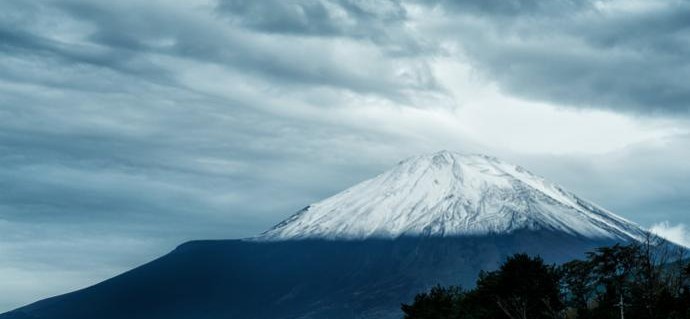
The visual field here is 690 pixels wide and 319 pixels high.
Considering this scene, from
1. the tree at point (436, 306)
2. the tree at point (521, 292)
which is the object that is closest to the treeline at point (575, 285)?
the tree at point (521, 292)

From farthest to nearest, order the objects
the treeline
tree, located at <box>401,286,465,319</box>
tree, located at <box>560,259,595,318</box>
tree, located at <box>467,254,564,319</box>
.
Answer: tree, located at <box>401,286,465,319</box>, tree, located at <box>467,254,564,319</box>, tree, located at <box>560,259,595,318</box>, the treeline

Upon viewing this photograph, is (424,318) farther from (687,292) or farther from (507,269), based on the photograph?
(687,292)

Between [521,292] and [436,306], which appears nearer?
[521,292]

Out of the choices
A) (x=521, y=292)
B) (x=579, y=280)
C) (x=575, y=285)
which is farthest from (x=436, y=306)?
(x=579, y=280)

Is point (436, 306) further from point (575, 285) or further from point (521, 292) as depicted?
point (575, 285)

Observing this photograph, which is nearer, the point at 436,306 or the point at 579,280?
the point at 579,280

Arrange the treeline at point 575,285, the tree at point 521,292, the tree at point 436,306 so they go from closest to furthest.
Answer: the treeline at point 575,285 < the tree at point 521,292 < the tree at point 436,306

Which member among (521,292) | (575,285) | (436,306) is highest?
(436,306)

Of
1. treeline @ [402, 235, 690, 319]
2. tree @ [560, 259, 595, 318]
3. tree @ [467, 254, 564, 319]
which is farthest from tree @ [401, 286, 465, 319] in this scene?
tree @ [560, 259, 595, 318]

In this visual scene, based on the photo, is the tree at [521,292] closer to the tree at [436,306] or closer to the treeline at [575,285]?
the treeline at [575,285]

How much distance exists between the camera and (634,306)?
65.8 metres

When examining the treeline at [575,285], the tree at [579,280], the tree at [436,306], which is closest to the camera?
the treeline at [575,285]

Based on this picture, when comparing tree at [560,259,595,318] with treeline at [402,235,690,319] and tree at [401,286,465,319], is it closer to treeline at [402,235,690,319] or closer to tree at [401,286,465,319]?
treeline at [402,235,690,319]

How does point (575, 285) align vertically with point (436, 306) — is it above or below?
below
